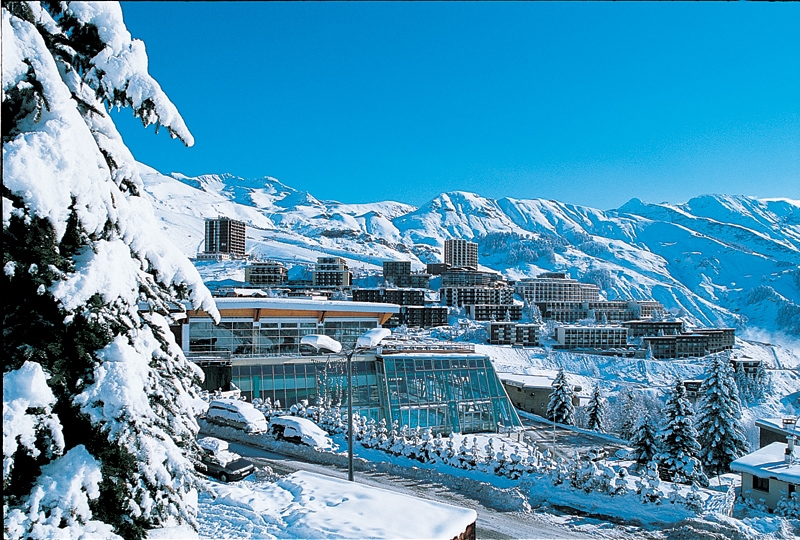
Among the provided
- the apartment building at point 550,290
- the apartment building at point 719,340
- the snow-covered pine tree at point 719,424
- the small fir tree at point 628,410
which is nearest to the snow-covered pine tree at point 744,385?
the apartment building at point 719,340

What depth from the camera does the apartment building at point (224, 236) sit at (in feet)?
479

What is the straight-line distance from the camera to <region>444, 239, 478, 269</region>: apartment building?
187500 mm

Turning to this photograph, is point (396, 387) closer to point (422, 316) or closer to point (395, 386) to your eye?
point (395, 386)

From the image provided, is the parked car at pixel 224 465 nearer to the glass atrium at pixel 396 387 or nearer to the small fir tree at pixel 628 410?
the glass atrium at pixel 396 387

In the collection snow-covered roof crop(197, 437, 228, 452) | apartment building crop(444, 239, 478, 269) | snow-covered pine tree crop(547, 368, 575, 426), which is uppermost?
apartment building crop(444, 239, 478, 269)

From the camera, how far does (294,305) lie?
65.1 feet

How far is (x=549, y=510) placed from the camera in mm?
9383

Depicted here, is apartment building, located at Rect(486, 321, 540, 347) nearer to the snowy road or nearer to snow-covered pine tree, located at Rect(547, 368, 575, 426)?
snow-covered pine tree, located at Rect(547, 368, 575, 426)

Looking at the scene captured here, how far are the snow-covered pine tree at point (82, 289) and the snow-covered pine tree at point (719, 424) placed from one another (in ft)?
86.0

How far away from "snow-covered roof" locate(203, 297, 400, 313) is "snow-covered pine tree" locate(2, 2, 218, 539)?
1457cm

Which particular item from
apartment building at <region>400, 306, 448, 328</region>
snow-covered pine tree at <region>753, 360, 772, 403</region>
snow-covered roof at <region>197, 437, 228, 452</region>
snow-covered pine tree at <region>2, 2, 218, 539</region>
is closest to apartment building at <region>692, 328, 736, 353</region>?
snow-covered pine tree at <region>753, 360, 772, 403</region>

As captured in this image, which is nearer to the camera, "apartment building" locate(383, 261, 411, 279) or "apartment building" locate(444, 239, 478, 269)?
"apartment building" locate(383, 261, 411, 279)

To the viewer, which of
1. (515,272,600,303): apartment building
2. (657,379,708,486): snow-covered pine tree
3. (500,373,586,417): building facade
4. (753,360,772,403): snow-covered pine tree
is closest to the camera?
(657,379,708,486): snow-covered pine tree

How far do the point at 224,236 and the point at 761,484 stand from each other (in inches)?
5637
